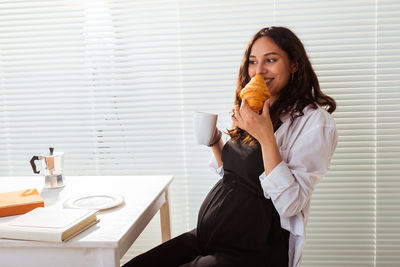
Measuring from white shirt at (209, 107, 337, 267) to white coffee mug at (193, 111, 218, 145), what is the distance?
0.28 meters

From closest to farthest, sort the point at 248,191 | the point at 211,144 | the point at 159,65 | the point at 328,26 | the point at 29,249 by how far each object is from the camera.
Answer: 1. the point at 29,249
2. the point at 248,191
3. the point at 211,144
4. the point at 328,26
5. the point at 159,65

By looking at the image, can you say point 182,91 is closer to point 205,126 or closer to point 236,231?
point 205,126

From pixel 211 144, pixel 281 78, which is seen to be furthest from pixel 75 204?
pixel 281 78

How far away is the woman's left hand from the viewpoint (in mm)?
1187

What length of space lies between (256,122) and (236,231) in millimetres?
369

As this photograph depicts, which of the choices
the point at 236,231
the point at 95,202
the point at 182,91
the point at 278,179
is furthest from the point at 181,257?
the point at 182,91

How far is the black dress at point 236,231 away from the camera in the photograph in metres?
1.20

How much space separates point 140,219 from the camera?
3.96 ft

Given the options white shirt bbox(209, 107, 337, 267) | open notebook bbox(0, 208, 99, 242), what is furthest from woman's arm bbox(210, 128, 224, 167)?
open notebook bbox(0, 208, 99, 242)

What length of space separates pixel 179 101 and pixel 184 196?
50 cm

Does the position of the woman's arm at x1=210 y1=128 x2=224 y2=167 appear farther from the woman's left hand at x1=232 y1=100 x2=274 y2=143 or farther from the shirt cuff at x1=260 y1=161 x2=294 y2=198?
the shirt cuff at x1=260 y1=161 x2=294 y2=198

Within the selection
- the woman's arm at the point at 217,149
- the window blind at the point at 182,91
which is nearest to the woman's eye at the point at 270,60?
Result: the woman's arm at the point at 217,149

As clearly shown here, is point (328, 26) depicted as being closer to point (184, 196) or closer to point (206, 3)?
point (206, 3)

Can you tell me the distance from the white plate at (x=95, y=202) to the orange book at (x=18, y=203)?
99mm
